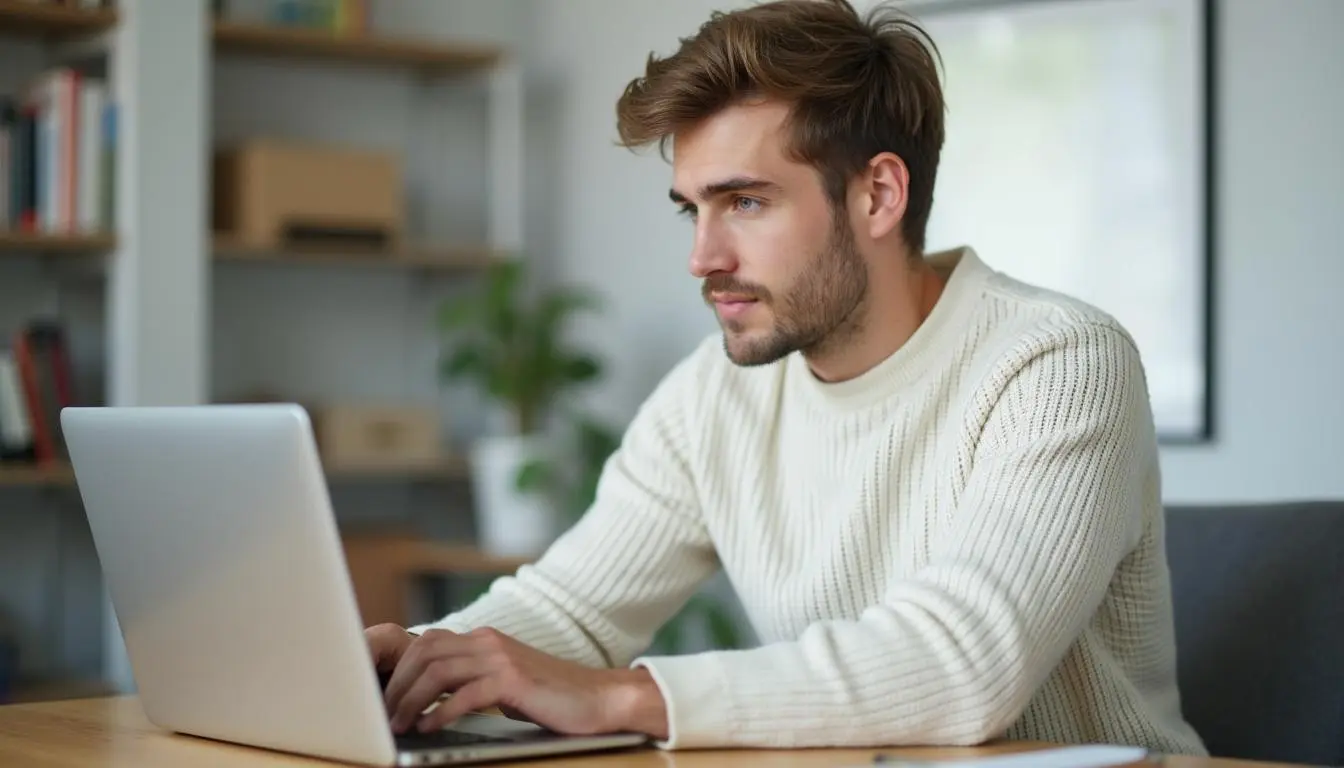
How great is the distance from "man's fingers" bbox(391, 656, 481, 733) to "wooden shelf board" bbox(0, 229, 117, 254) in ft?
7.95

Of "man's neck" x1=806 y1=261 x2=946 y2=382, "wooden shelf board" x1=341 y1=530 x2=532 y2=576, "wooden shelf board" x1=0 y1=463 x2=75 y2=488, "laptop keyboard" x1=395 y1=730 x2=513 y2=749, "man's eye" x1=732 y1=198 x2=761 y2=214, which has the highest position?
"man's eye" x1=732 y1=198 x2=761 y2=214

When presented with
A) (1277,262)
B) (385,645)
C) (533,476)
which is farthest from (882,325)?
(533,476)

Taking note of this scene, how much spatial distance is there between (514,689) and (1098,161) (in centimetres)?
230

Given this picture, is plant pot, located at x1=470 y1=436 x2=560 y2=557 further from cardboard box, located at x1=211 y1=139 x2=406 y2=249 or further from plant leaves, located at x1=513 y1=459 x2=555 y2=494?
cardboard box, located at x1=211 y1=139 x2=406 y2=249

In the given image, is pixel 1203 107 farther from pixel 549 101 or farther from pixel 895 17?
pixel 549 101

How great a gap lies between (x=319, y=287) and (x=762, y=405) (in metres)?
2.50

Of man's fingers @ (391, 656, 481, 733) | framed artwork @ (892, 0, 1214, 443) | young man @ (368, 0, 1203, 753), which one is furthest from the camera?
framed artwork @ (892, 0, 1214, 443)

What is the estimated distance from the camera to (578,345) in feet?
13.7

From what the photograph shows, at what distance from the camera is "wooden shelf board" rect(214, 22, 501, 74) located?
3727mm

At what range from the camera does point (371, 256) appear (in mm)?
3873

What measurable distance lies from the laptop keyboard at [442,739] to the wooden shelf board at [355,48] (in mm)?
2756

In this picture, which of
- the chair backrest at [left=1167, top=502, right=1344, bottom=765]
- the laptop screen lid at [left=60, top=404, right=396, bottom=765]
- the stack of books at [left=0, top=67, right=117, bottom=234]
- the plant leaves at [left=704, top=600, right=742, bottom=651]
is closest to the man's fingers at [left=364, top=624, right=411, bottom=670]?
the laptop screen lid at [left=60, top=404, right=396, bottom=765]

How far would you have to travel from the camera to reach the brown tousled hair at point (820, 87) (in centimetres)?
162

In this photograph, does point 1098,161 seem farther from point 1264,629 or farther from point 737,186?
point 737,186
